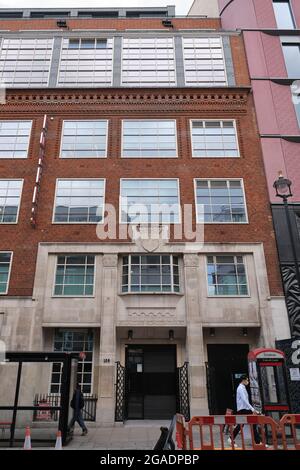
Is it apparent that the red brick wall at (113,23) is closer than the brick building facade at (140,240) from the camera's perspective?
No

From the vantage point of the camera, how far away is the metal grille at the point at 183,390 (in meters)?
15.6

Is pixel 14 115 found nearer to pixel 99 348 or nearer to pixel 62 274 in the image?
pixel 62 274

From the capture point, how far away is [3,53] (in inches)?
977

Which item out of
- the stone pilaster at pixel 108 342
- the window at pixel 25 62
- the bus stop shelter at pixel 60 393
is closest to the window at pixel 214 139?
the stone pilaster at pixel 108 342

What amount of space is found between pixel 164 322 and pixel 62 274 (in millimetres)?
5987

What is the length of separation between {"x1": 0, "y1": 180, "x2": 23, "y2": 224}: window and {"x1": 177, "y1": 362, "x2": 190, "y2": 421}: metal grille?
12.1 m

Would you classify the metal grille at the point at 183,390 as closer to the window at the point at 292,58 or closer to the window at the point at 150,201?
the window at the point at 150,201

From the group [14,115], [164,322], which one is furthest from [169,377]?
[14,115]

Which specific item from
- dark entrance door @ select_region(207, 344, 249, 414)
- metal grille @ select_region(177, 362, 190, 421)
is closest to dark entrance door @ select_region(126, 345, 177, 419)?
metal grille @ select_region(177, 362, 190, 421)

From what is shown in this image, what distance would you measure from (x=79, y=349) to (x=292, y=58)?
2354 cm

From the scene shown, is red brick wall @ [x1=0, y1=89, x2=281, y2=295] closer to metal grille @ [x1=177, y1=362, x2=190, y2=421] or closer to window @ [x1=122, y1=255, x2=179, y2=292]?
window @ [x1=122, y1=255, x2=179, y2=292]

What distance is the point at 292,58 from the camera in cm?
2336

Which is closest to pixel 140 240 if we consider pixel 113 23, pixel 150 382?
pixel 150 382

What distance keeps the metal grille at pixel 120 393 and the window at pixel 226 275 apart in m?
5.85
